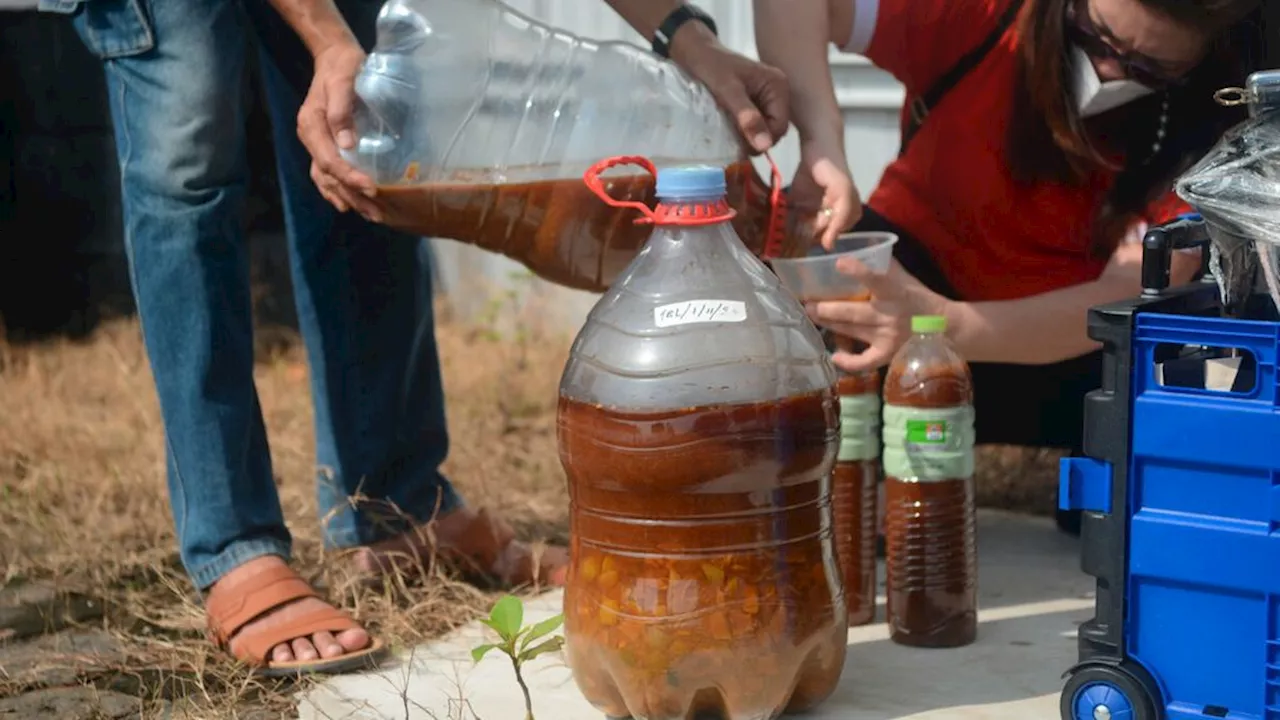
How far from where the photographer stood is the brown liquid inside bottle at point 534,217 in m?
2.48

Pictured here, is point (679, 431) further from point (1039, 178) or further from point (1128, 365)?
point (1039, 178)

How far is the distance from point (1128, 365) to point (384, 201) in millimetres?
1140

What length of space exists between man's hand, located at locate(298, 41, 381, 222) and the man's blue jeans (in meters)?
0.17

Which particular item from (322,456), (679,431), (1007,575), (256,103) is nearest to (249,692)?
(322,456)

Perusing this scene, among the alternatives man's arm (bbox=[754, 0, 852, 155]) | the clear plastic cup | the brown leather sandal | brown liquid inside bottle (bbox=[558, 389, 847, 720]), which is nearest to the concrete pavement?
the brown leather sandal

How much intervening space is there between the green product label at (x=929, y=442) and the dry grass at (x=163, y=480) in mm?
792

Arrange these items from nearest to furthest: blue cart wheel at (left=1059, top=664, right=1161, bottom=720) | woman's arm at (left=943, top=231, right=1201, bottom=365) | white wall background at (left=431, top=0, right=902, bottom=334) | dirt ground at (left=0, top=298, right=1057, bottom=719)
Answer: blue cart wheel at (left=1059, top=664, right=1161, bottom=720)
dirt ground at (left=0, top=298, right=1057, bottom=719)
woman's arm at (left=943, top=231, right=1201, bottom=365)
white wall background at (left=431, top=0, right=902, bottom=334)

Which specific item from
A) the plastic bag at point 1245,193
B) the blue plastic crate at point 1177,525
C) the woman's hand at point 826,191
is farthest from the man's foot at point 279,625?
the plastic bag at point 1245,193

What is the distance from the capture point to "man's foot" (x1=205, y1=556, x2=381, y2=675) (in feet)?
8.10

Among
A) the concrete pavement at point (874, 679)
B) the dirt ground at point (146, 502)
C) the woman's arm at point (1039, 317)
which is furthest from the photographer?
the woman's arm at point (1039, 317)

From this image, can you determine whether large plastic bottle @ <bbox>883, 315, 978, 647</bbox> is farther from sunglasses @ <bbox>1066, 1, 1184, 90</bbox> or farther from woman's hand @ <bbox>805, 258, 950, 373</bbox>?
sunglasses @ <bbox>1066, 1, 1184, 90</bbox>

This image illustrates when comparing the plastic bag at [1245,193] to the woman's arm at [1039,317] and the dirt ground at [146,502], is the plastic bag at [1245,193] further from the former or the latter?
the dirt ground at [146,502]

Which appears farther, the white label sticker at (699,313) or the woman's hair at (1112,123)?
the woman's hair at (1112,123)

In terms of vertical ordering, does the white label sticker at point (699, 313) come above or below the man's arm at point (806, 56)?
below
